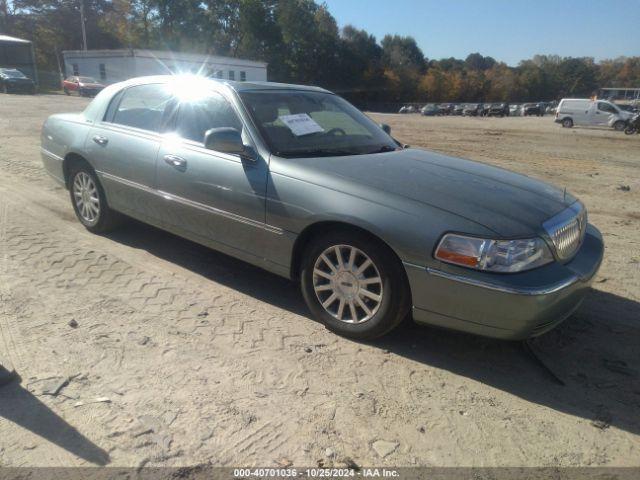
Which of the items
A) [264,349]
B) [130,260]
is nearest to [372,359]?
[264,349]

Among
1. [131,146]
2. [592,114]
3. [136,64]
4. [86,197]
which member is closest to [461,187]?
[131,146]

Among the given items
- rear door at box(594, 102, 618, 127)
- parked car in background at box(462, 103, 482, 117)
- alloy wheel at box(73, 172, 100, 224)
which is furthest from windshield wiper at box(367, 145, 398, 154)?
parked car in background at box(462, 103, 482, 117)

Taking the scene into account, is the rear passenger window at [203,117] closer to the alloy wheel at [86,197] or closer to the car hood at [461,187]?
the car hood at [461,187]

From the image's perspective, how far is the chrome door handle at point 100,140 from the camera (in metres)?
4.76

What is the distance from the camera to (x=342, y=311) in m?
3.34

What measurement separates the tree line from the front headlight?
67.1m

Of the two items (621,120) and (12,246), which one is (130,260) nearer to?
(12,246)

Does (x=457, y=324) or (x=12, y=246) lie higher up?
(x=457, y=324)

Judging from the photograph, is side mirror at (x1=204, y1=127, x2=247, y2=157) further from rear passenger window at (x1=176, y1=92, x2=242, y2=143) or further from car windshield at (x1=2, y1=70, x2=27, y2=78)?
car windshield at (x1=2, y1=70, x2=27, y2=78)

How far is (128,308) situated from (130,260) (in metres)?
1.02

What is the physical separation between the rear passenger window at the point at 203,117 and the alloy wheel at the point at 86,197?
4.64ft

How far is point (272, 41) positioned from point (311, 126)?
74348 millimetres

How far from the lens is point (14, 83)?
35.6m

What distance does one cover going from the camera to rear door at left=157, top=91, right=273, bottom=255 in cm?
359
